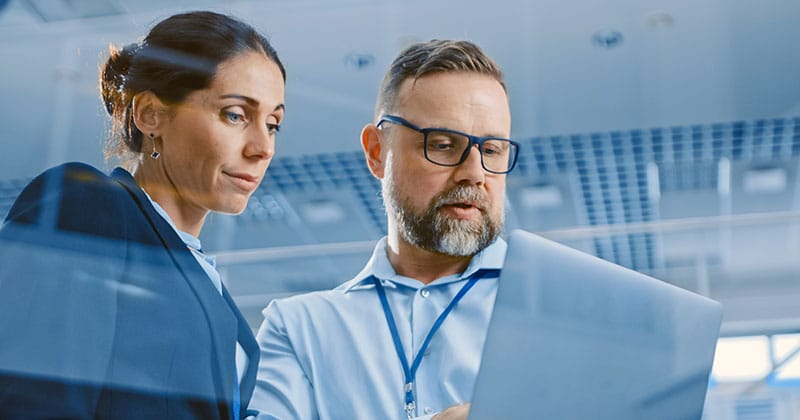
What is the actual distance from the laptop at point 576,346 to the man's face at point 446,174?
1.10 feet

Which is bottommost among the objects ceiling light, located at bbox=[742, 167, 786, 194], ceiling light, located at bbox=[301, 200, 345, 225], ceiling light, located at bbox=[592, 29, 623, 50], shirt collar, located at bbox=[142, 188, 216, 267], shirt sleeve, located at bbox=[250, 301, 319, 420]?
ceiling light, located at bbox=[742, 167, 786, 194]

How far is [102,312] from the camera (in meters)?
0.83

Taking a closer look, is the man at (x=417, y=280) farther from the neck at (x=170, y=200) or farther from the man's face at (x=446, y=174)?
the neck at (x=170, y=200)

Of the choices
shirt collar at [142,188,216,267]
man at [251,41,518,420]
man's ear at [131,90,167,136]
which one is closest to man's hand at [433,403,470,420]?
man at [251,41,518,420]

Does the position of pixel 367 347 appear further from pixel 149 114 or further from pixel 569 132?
pixel 569 132

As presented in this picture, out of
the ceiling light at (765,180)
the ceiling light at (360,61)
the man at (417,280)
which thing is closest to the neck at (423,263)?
the man at (417,280)

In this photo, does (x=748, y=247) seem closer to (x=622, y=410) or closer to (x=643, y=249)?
(x=643, y=249)

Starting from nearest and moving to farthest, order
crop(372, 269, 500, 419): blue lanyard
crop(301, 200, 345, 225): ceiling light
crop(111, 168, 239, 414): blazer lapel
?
crop(111, 168, 239, 414): blazer lapel < crop(372, 269, 500, 419): blue lanyard < crop(301, 200, 345, 225): ceiling light

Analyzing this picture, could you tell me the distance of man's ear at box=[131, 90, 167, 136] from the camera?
0.97 meters

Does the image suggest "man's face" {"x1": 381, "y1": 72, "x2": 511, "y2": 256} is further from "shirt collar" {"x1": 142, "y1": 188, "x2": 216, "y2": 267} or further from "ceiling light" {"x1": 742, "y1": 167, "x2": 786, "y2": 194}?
"ceiling light" {"x1": 742, "y1": 167, "x2": 786, "y2": 194}

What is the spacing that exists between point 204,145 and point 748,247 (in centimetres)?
281

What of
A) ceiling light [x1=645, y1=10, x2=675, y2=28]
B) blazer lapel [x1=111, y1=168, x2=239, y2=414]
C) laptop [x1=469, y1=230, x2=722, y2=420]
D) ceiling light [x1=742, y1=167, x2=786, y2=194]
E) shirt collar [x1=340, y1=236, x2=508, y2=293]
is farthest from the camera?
ceiling light [x1=742, y1=167, x2=786, y2=194]

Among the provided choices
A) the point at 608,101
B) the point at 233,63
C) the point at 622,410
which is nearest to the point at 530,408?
the point at 622,410

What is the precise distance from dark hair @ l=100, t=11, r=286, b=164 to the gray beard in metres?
0.26
